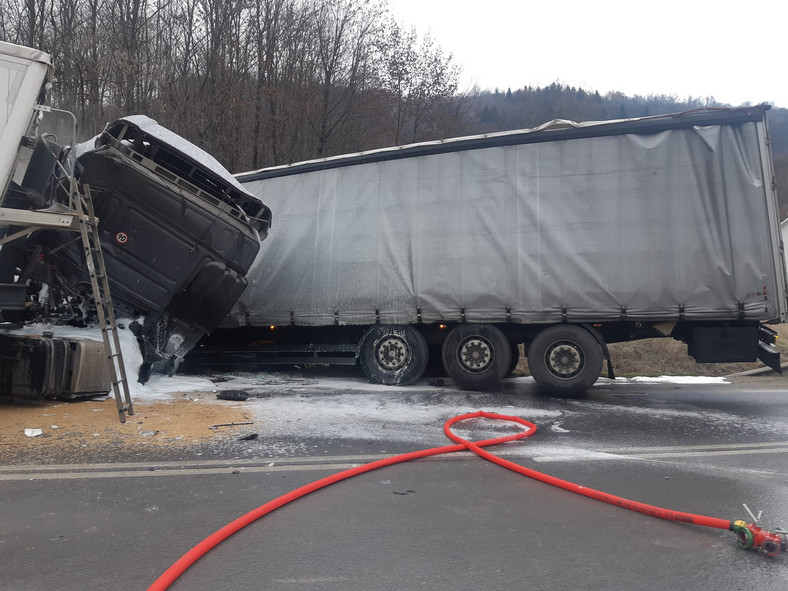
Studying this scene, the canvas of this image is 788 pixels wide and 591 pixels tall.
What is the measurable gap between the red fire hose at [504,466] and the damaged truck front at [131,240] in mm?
4118

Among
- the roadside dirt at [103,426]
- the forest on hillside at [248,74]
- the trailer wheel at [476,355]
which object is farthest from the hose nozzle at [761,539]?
the forest on hillside at [248,74]

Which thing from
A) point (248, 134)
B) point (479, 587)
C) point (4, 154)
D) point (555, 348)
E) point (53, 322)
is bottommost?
point (479, 587)

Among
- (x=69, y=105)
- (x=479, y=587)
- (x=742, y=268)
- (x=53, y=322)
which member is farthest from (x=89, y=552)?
(x=69, y=105)

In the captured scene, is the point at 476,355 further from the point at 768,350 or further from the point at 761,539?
the point at 761,539

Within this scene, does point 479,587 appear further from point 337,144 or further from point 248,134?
point 337,144

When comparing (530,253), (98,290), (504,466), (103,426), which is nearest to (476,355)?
(530,253)

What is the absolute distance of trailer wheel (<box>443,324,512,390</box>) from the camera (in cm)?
823

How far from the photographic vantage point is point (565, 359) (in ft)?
26.0

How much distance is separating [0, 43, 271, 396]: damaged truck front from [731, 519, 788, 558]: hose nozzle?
251 inches

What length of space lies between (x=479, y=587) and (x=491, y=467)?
75.4 inches

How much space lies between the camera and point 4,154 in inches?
217

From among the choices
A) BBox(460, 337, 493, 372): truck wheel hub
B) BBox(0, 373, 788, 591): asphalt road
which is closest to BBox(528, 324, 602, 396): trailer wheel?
Result: BBox(460, 337, 493, 372): truck wheel hub

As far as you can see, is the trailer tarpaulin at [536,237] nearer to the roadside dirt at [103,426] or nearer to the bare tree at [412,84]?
the roadside dirt at [103,426]

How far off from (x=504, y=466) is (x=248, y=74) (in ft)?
57.9
